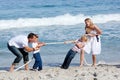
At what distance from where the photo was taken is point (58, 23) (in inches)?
949

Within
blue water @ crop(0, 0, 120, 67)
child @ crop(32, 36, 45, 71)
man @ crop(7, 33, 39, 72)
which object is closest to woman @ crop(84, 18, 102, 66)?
blue water @ crop(0, 0, 120, 67)

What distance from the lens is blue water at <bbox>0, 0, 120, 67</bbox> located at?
1298cm

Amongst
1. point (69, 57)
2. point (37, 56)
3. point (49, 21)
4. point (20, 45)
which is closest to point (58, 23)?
point (49, 21)

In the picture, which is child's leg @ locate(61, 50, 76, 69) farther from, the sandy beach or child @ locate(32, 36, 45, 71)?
child @ locate(32, 36, 45, 71)

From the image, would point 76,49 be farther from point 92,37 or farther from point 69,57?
point 92,37

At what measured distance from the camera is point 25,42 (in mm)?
10047

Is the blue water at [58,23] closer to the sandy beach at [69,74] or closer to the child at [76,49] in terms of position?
the child at [76,49]

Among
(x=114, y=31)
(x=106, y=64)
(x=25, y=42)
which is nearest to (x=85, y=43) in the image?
(x=106, y=64)

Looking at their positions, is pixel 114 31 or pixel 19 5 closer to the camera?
pixel 114 31

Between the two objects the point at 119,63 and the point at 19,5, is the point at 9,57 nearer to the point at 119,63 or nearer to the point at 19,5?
the point at 119,63

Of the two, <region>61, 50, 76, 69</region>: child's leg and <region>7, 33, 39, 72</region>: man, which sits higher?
A: <region>7, 33, 39, 72</region>: man

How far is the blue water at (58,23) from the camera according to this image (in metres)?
13.0

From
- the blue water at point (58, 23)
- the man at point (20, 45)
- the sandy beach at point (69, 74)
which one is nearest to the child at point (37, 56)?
the man at point (20, 45)

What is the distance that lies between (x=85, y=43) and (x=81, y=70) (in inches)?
41.1
